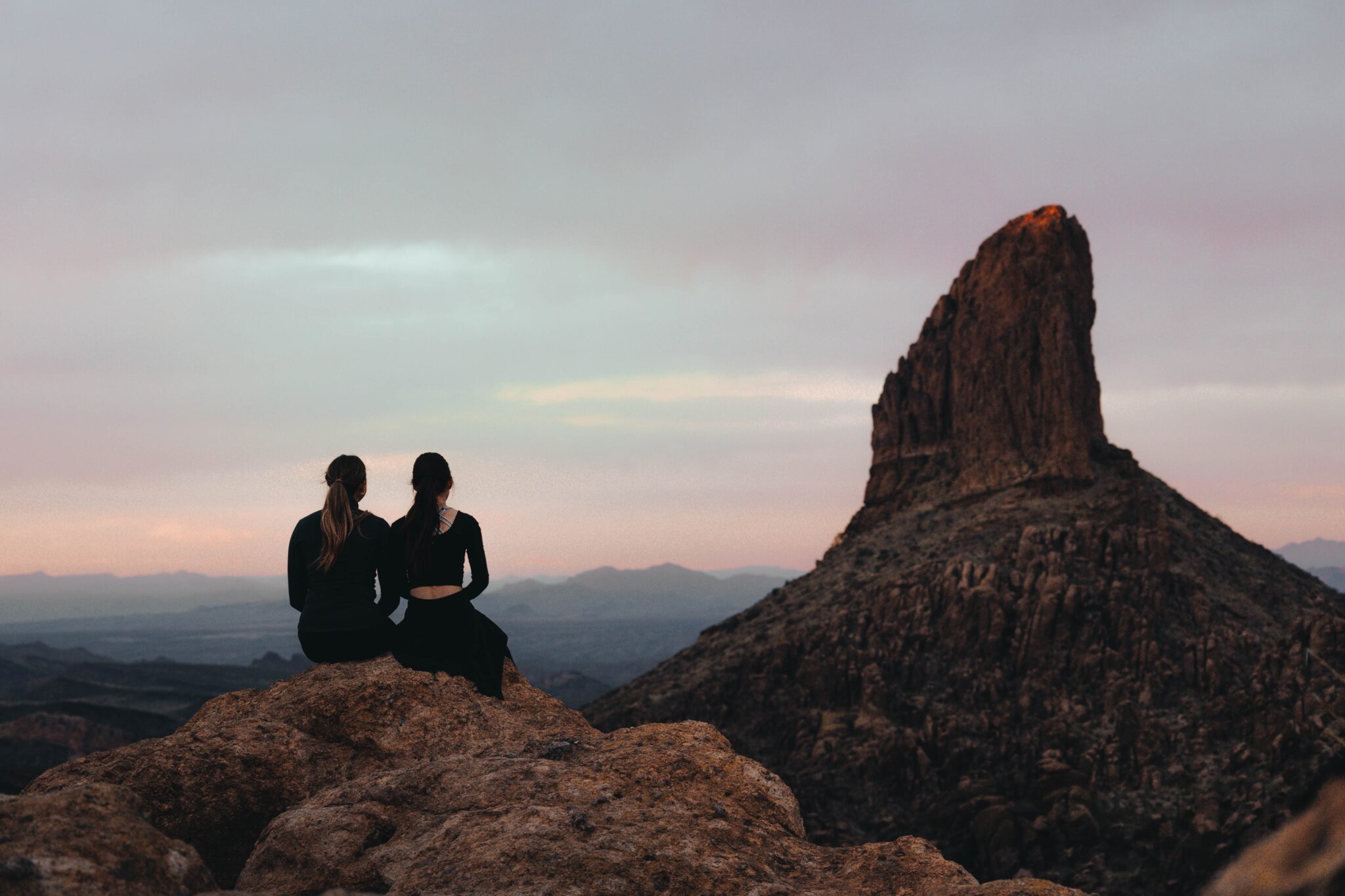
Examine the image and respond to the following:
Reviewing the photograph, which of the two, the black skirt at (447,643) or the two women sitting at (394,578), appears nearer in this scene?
the two women sitting at (394,578)

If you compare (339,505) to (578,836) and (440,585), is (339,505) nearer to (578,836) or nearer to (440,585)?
(440,585)

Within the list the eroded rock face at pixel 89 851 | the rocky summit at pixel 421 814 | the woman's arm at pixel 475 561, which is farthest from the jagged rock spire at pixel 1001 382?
the eroded rock face at pixel 89 851

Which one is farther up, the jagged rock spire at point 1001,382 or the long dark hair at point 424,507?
the jagged rock spire at point 1001,382

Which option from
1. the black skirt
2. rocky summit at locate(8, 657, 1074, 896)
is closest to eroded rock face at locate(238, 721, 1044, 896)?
rocky summit at locate(8, 657, 1074, 896)

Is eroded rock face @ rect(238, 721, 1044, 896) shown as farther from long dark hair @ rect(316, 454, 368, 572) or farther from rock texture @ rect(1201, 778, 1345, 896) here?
rock texture @ rect(1201, 778, 1345, 896)

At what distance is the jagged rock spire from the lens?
91.2 m

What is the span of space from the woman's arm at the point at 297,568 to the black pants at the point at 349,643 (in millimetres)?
434

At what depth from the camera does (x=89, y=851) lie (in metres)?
5.11

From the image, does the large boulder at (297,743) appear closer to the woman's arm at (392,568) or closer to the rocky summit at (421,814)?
the rocky summit at (421,814)

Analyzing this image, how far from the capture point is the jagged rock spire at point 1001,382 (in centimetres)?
9119

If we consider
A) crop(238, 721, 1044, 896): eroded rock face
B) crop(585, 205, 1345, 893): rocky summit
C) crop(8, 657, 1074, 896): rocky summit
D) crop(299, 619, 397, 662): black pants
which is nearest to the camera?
crop(8, 657, 1074, 896): rocky summit

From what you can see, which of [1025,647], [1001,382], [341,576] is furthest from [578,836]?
[1001,382]

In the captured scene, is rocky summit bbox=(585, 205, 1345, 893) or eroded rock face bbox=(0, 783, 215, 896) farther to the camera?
rocky summit bbox=(585, 205, 1345, 893)

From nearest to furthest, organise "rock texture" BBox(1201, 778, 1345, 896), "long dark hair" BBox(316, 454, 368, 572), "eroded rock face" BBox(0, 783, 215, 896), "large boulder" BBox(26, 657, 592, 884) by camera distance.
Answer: "rock texture" BBox(1201, 778, 1345, 896), "eroded rock face" BBox(0, 783, 215, 896), "large boulder" BBox(26, 657, 592, 884), "long dark hair" BBox(316, 454, 368, 572)
